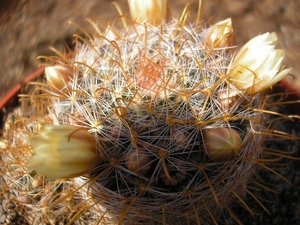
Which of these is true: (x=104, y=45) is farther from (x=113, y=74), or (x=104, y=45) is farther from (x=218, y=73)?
(x=218, y=73)

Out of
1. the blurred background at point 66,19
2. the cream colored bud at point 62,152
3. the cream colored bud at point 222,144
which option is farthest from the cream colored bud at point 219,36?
the blurred background at point 66,19

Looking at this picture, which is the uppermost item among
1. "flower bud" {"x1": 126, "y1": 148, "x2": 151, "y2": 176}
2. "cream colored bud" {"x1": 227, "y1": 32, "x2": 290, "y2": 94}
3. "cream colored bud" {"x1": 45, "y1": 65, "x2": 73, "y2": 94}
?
"cream colored bud" {"x1": 45, "y1": 65, "x2": 73, "y2": 94}

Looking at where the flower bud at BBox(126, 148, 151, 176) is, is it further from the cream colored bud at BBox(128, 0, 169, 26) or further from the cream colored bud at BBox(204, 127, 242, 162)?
the cream colored bud at BBox(128, 0, 169, 26)

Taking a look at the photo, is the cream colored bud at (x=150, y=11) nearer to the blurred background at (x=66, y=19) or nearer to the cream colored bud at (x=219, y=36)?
the cream colored bud at (x=219, y=36)

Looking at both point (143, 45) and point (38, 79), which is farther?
point (38, 79)

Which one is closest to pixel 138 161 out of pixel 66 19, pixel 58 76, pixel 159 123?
pixel 159 123

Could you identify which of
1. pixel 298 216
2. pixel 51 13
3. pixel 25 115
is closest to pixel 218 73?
pixel 298 216

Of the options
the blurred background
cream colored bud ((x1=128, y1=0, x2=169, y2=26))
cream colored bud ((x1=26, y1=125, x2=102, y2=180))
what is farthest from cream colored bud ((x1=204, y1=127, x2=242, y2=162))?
the blurred background
